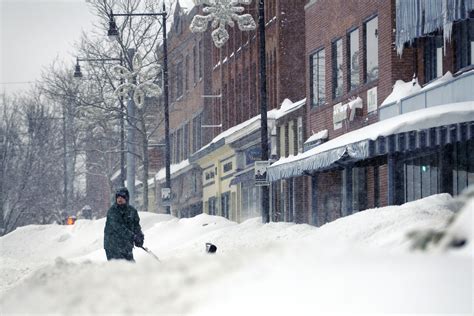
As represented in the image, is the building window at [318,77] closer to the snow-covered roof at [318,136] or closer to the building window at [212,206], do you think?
the snow-covered roof at [318,136]

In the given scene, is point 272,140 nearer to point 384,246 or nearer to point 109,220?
point 109,220

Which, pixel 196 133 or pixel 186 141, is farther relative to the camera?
pixel 186 141

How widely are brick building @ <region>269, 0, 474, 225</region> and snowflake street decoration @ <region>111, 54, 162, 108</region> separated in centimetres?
1114

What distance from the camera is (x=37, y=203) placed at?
6725 centimetres

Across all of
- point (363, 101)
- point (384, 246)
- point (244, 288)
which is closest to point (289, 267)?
point (244, 288)

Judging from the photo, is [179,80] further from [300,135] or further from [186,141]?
[300,135]

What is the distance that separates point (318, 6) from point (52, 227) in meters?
18.2

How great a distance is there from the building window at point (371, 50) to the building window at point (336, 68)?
9.04ft

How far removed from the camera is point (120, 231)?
56.6ft

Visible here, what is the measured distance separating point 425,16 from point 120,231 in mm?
11959

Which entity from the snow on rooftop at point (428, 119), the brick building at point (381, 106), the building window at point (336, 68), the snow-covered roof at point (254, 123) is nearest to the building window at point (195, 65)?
the snow-covered roof at point (254, 123)

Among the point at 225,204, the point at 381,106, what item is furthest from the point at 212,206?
the point at 381,106

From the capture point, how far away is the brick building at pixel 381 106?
2520cm

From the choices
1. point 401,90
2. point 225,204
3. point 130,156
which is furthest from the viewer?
point 225,204
